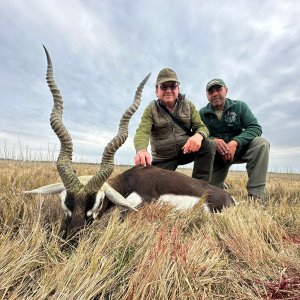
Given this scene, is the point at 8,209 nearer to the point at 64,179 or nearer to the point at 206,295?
the point at 64,179

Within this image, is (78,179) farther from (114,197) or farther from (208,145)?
(208,145)

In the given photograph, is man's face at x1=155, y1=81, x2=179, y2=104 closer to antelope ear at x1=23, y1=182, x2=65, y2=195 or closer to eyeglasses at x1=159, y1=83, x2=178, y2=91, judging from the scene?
eyeglasses at x1=159, y1=83, x2=178, y2=91

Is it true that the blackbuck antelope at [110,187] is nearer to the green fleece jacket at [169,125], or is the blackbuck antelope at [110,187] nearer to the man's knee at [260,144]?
the green fleece jacket at [169,125]

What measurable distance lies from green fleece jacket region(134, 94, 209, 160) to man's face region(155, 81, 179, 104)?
179mm

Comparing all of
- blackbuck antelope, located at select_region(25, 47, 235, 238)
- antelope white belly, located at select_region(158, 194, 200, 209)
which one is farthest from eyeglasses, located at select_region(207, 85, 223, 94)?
antelope white belly, located at select_region(158, 194, 200, 209)

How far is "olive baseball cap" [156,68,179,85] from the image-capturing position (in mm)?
6639

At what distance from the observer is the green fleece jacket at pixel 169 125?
6859 mm

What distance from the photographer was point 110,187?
450 centimetres

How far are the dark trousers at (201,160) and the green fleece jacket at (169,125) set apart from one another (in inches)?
7.2

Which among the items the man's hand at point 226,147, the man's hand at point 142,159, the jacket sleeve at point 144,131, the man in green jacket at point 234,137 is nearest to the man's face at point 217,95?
the man in green jacket at point 234,137

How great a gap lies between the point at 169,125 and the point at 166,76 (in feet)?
Answer: 3.28

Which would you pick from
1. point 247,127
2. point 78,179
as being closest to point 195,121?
point 247,127

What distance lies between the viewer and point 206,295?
2029 mm

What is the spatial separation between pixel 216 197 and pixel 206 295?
3743 millimetres
